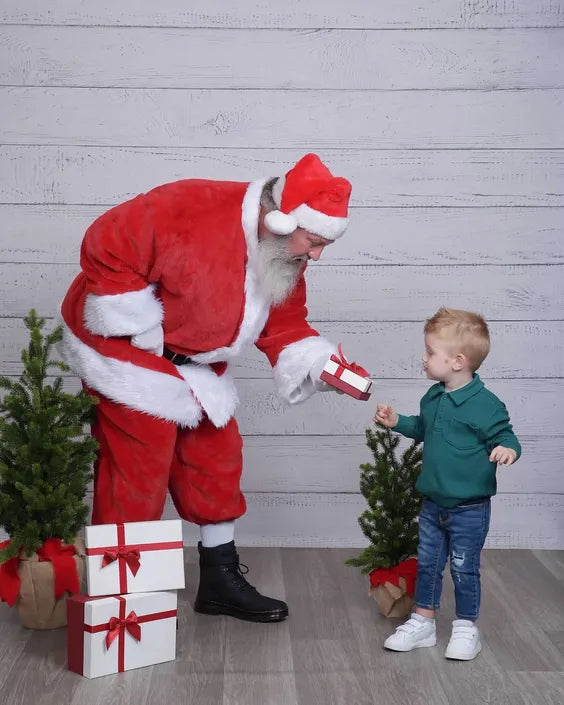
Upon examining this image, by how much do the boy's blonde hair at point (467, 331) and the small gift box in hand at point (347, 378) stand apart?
21 cm

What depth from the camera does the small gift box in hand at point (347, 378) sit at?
247cm

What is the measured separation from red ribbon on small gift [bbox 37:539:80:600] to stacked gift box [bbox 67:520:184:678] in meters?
0.25

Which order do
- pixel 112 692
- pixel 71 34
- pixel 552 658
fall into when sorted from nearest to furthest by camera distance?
pixel 112 692 < pixel 552 658 < pixel 71 34

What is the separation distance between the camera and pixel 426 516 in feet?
8.20

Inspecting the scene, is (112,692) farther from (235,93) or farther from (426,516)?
(235,93)

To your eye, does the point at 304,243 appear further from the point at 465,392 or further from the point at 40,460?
the point at 40,460

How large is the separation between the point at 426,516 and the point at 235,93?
1595 mm

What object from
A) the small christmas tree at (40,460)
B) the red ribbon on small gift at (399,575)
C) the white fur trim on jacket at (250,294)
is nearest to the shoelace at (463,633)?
the red ribbon on small gift at (399,575)

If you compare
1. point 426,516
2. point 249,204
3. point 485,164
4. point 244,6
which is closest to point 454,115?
point 485,164

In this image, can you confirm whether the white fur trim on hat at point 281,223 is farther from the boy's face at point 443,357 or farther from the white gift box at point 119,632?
the white gift box at point 119,632

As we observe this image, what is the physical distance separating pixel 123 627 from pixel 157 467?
1.38 ft

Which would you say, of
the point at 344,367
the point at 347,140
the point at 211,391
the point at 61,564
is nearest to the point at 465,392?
the point at 344,367

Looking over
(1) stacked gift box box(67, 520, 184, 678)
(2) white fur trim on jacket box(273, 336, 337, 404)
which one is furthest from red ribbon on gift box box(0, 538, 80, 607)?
(2) white fur trim on jacket box(273, 336, 337, 404)

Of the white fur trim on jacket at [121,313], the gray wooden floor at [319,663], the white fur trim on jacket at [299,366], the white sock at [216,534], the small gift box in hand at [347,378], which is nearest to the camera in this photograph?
the gray wooden floor at [319,663]
